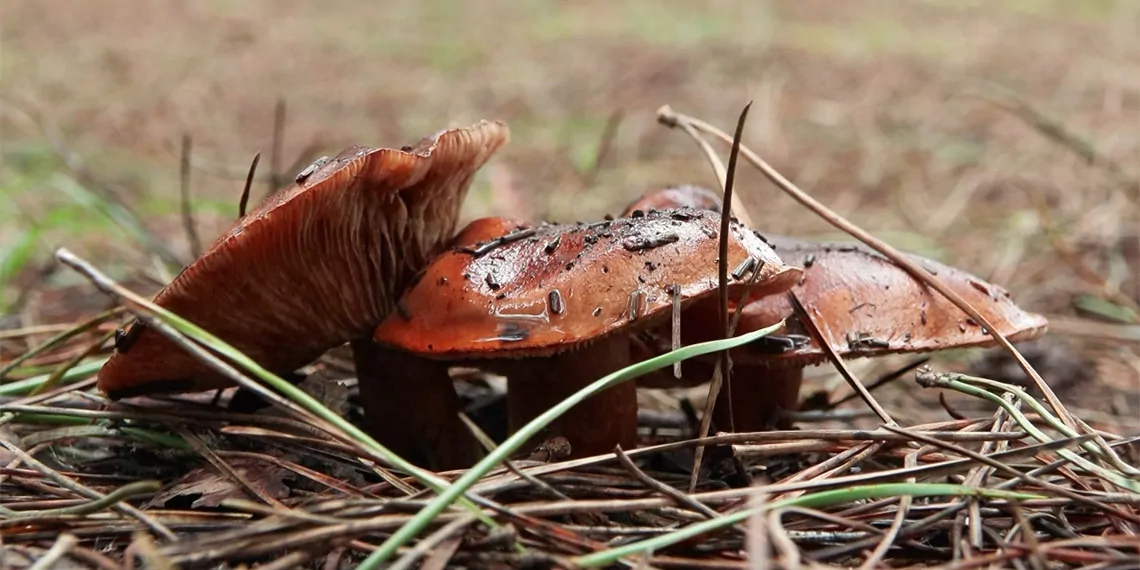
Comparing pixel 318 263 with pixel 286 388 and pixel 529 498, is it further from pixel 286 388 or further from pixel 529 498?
pixel 529 498

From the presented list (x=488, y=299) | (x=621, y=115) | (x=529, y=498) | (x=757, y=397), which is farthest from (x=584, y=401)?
(x=621, y=115)

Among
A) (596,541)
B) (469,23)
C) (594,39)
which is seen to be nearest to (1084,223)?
(596,541)

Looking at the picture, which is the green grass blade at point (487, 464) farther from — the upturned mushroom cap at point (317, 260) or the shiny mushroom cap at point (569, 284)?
the upturned mushroom cap at point (317, 260)

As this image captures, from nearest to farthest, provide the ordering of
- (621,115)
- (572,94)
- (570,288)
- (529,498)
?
(570,288) → (529,498) → (621,115) → (572,94)

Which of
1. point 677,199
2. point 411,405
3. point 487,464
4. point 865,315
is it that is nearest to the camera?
point 487,464

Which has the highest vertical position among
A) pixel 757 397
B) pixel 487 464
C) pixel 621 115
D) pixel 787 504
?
pixel 621 115

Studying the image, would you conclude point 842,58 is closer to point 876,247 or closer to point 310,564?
point 876,247

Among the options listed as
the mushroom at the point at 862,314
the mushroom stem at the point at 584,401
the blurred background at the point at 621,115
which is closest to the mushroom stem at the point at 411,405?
the mushroom stem at the point at 584,401
